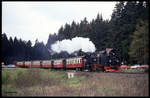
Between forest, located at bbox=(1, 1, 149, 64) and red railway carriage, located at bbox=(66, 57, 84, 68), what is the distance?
5781mm

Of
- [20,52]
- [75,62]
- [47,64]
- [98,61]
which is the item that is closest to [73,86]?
[98,61]

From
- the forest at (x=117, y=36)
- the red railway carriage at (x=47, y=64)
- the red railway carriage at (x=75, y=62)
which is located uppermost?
the forest at (x=117, y=36)

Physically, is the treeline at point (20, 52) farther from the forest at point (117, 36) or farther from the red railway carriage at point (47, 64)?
the red railway carriage at point (47, 64)

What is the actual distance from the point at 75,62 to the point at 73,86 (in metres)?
18.3

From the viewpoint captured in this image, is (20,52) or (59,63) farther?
(20,52)

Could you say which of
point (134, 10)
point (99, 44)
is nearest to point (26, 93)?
point (134, 10)

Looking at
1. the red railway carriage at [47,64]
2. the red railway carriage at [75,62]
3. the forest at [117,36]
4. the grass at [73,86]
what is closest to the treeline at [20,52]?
the forest at [117,36]

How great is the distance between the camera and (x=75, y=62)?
36938mm

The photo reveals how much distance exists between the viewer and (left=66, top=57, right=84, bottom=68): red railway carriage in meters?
35.0

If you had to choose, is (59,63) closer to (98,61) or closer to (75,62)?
(75,62)

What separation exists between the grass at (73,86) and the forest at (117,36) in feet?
8.28

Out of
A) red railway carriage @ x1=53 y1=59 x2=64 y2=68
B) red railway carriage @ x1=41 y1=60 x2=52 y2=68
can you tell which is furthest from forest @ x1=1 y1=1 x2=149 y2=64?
red railway carriage @ x1=53 y1=59 x2=64 y2=68

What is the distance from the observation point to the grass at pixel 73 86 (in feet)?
48.6

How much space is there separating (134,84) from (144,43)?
3356 mm
